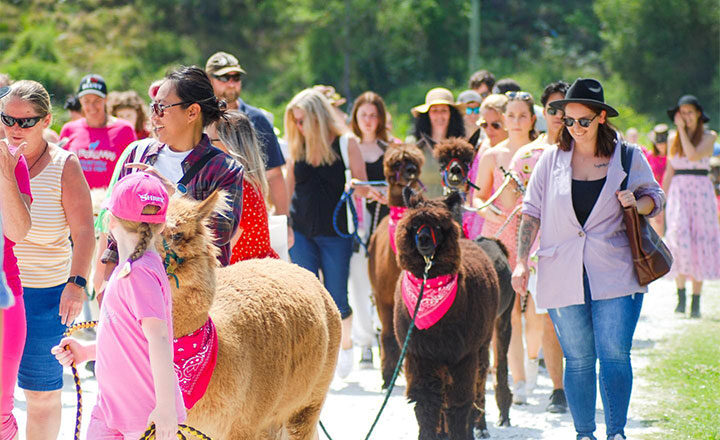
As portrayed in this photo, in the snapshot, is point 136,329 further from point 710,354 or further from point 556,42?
point 556,42

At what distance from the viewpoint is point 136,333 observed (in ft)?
11.0

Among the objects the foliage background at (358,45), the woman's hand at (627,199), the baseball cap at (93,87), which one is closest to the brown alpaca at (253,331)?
the woman's hand at (627,199)

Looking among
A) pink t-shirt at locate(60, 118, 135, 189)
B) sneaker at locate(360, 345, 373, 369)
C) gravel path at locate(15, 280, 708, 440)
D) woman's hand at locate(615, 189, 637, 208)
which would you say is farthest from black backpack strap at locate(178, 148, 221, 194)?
sneaker at locate(360, 345, 373, 369)

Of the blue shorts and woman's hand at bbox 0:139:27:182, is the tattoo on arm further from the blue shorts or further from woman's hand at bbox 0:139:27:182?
woman's hand at bbox 0:139:27:182

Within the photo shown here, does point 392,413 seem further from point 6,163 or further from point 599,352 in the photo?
Answer: point 6,163

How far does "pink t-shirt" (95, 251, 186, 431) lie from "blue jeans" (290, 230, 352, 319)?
4728 mm

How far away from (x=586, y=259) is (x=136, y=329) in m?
2.76

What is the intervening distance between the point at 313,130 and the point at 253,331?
3.94m

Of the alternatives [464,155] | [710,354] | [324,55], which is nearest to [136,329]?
[464,155]

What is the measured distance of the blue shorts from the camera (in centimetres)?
474

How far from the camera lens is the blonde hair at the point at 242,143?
5352mm

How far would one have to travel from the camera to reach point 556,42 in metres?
51.1

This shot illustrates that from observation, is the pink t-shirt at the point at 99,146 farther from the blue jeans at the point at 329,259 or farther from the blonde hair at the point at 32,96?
the blonde hair at the point at 32,96

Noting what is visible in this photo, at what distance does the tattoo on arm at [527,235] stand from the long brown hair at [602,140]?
0.44 m
